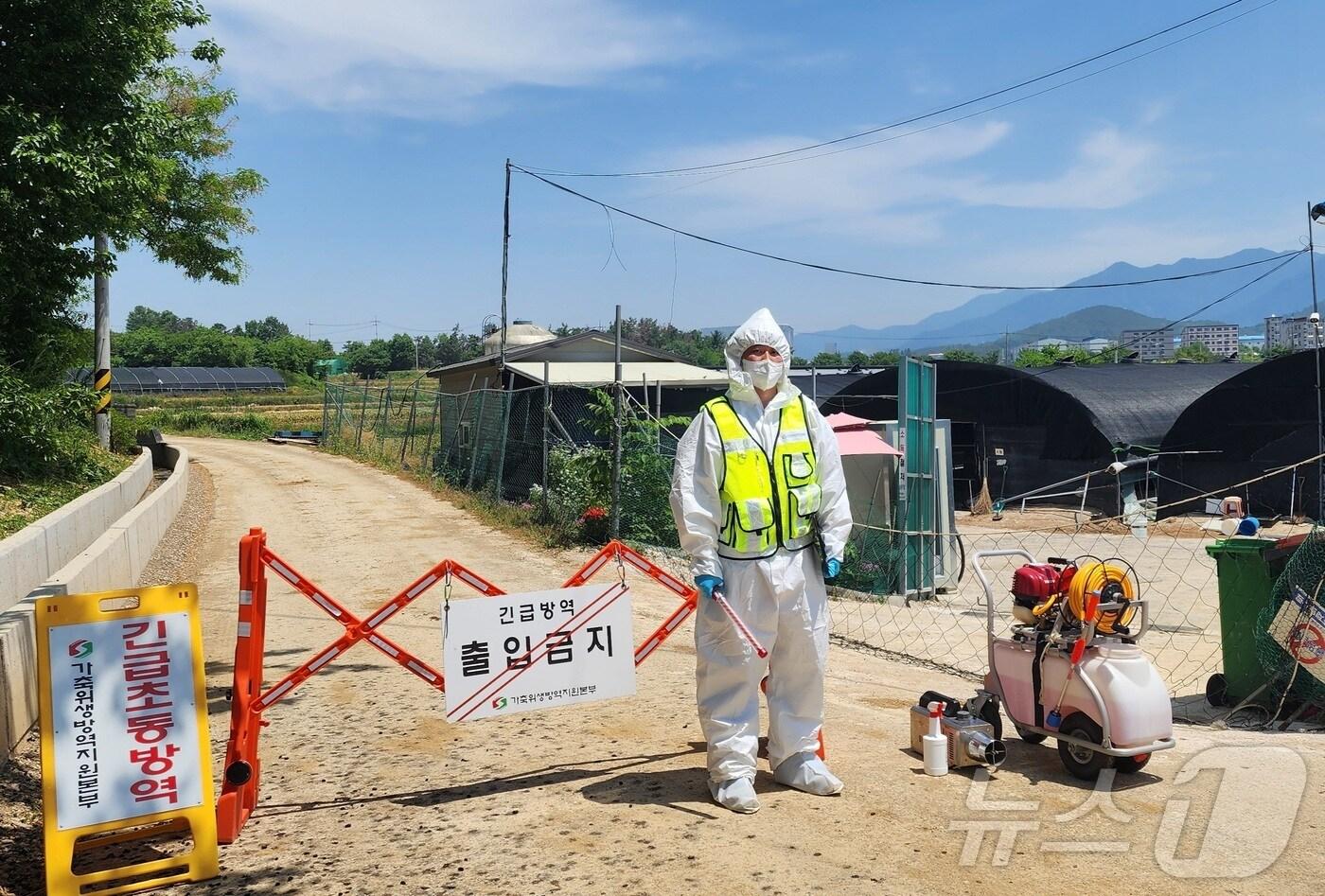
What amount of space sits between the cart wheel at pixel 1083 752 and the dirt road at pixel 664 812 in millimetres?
93

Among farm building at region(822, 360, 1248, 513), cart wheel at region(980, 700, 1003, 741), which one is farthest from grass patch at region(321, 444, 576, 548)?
farm building at region(822, 360, 1248, 513)

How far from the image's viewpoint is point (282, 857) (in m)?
4.58

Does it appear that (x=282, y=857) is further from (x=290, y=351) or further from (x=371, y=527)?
(x=290, y=351)

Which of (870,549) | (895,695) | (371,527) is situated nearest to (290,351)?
(371,527)

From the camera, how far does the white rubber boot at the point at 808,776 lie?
5.04m

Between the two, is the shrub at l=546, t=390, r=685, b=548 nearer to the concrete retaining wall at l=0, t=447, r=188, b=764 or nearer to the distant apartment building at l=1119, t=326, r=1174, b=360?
the concrete retaining wall at l=0, t=447, r=188, b=764

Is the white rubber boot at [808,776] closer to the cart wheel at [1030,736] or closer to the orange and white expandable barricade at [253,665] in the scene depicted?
the cart wheel at [1030,736]

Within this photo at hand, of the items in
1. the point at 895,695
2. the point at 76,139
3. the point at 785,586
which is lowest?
the point at 895,695

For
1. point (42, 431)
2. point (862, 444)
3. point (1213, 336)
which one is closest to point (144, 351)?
point (42, 431)

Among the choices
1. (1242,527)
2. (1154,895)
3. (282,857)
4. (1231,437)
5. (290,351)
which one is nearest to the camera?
(1154,895)

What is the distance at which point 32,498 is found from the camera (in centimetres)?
1180

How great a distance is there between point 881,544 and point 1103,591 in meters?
7.82

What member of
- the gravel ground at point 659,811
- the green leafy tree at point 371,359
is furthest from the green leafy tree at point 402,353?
the gravel ground at point 659,811

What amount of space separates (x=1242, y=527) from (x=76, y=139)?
11020 millimetres
